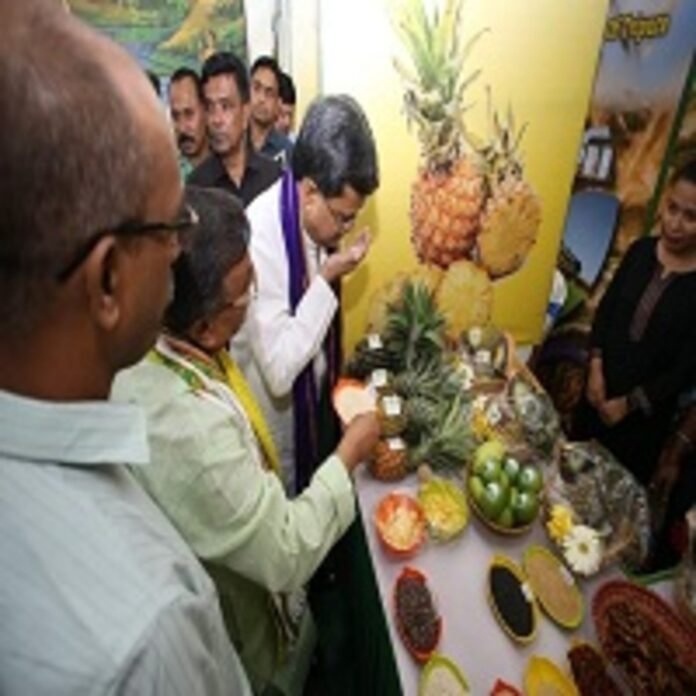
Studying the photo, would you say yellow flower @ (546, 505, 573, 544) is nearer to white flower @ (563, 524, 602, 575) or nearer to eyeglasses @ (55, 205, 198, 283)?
white flower @ (563, 524, 602, 575)

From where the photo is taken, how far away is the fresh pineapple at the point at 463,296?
266 cm

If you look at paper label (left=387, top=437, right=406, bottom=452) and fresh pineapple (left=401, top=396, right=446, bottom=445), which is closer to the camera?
paper label (left=387, top=437, right=406, bottom=452)

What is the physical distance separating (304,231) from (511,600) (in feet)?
4.31

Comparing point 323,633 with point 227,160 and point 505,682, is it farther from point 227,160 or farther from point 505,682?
point 227,160

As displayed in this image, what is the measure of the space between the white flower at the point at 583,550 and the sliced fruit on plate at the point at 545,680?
0.30 metres

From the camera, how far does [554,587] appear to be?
5.16 ft

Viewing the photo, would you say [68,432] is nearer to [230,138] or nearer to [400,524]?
[400,524]

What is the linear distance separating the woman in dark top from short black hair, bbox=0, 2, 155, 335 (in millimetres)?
2321

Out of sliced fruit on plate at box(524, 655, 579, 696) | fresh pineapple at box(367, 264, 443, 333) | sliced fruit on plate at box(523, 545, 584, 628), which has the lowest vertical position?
sliced fruit on plate at box(524, 655, 579, 696)

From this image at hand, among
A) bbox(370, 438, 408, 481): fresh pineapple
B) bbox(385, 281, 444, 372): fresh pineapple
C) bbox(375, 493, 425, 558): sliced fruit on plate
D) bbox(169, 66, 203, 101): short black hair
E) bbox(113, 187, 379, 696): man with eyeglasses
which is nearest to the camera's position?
bbox(113, 187, 379, 696): man with eyeglasses

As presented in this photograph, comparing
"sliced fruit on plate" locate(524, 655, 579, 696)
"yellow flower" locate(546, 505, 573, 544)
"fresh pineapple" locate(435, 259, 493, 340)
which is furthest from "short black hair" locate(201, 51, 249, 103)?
"sliced fruit on plate" locate(524, 655, 579, 696)

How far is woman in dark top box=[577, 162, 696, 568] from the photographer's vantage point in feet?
7.82

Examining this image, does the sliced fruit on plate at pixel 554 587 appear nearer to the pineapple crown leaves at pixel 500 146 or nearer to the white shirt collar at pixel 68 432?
the white shirt collar at pixel 68 432

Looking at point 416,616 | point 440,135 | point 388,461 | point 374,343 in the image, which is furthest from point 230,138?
point 416,616
